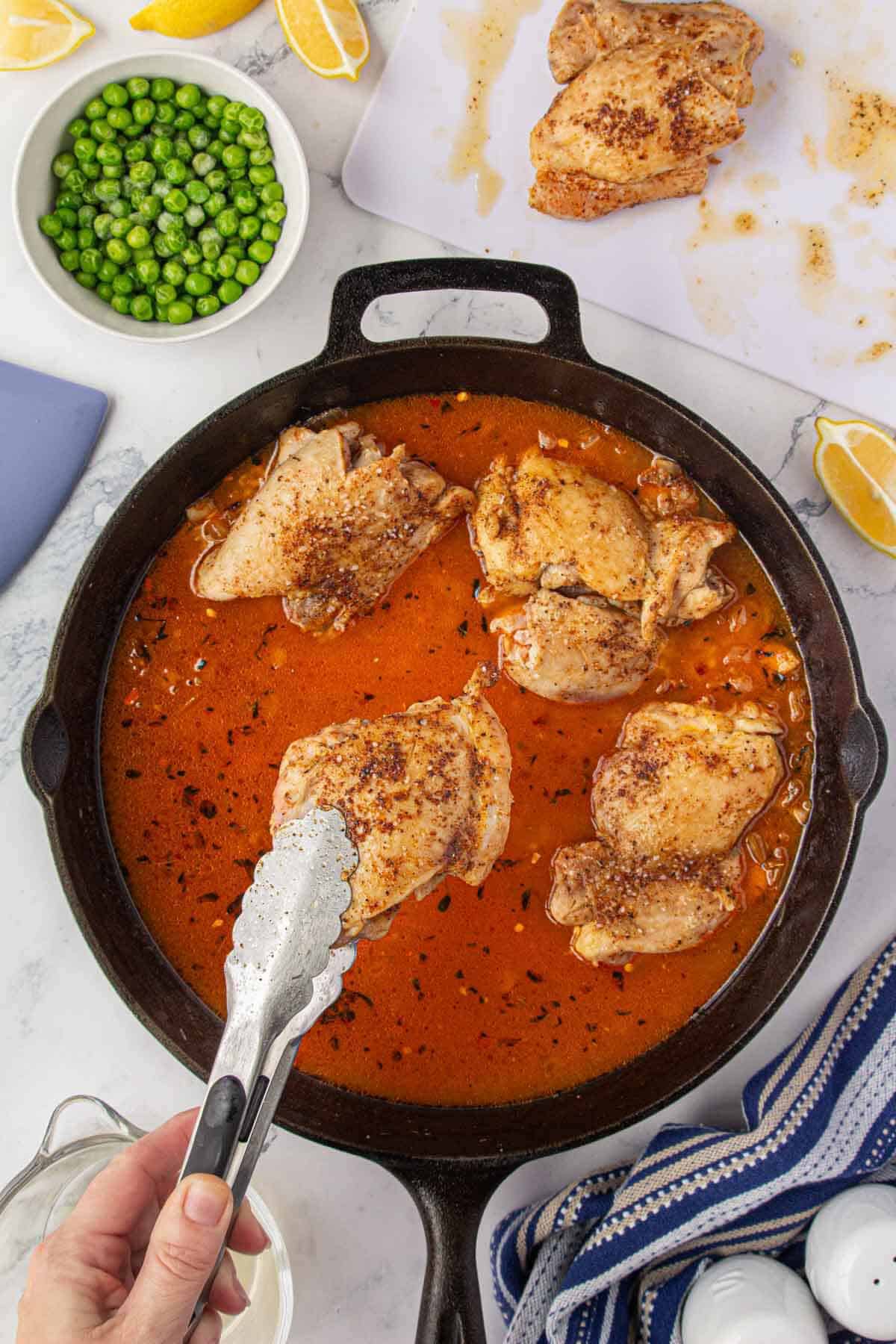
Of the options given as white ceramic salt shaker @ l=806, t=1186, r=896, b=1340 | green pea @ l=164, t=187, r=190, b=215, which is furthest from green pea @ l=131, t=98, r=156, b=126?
white ceramic salt shaker @ l=806, t=1186, r=896, b=1340

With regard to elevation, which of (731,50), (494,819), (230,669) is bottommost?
(494,819)

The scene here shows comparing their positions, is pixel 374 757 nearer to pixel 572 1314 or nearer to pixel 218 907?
pixel 218 907

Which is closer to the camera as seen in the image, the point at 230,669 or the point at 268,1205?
the point at 230,669

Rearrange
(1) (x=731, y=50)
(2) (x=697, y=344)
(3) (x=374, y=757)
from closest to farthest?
(3) (x=374, y=757) < (1) (x=731, y=50) < (2) (x=697, y=344)

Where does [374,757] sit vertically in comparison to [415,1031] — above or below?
above

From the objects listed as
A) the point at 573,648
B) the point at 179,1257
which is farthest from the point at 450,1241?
the point at 573,648

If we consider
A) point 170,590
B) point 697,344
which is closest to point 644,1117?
point 170,590

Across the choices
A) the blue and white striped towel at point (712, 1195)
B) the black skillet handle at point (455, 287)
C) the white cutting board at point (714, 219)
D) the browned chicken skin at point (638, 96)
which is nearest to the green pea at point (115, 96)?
the white cutting board at point (714, 219)

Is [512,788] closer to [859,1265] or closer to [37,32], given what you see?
[859,1265]
